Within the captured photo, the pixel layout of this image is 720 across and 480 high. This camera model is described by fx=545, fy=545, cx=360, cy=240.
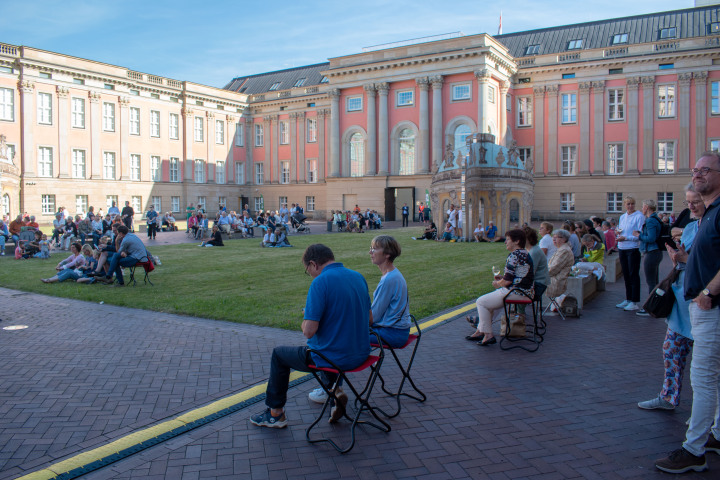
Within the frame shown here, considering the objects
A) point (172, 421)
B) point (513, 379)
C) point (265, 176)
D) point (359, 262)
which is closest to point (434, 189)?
point (359, 262)

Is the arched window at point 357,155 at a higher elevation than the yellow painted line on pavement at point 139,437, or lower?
higher

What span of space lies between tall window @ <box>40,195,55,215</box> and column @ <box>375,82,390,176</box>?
26.6 metres

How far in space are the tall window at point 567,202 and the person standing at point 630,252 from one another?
37.8 m

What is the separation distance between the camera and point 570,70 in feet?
149

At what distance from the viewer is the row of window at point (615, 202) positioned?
140 ft

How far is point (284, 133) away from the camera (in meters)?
59.5

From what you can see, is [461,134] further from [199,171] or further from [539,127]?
[199,171]

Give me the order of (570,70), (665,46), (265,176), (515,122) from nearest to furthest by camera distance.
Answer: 1. (665,46)
2. (570,70)
3. (515,122)
4. (265,176)

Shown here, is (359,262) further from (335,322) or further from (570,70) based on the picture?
(570,70)

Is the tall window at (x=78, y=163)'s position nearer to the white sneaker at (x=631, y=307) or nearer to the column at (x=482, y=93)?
the column at (x=482, y=93)

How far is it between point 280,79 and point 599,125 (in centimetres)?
3557

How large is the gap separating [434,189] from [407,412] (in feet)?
78.2

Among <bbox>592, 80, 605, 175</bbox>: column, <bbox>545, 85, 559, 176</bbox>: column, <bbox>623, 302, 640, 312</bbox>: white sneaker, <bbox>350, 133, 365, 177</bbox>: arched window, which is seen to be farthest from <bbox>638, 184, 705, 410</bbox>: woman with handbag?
<bbox>350, 133, 365, 177</bbox>: arched window

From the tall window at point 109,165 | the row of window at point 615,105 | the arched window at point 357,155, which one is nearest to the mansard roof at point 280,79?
the arched window at point 357,155
